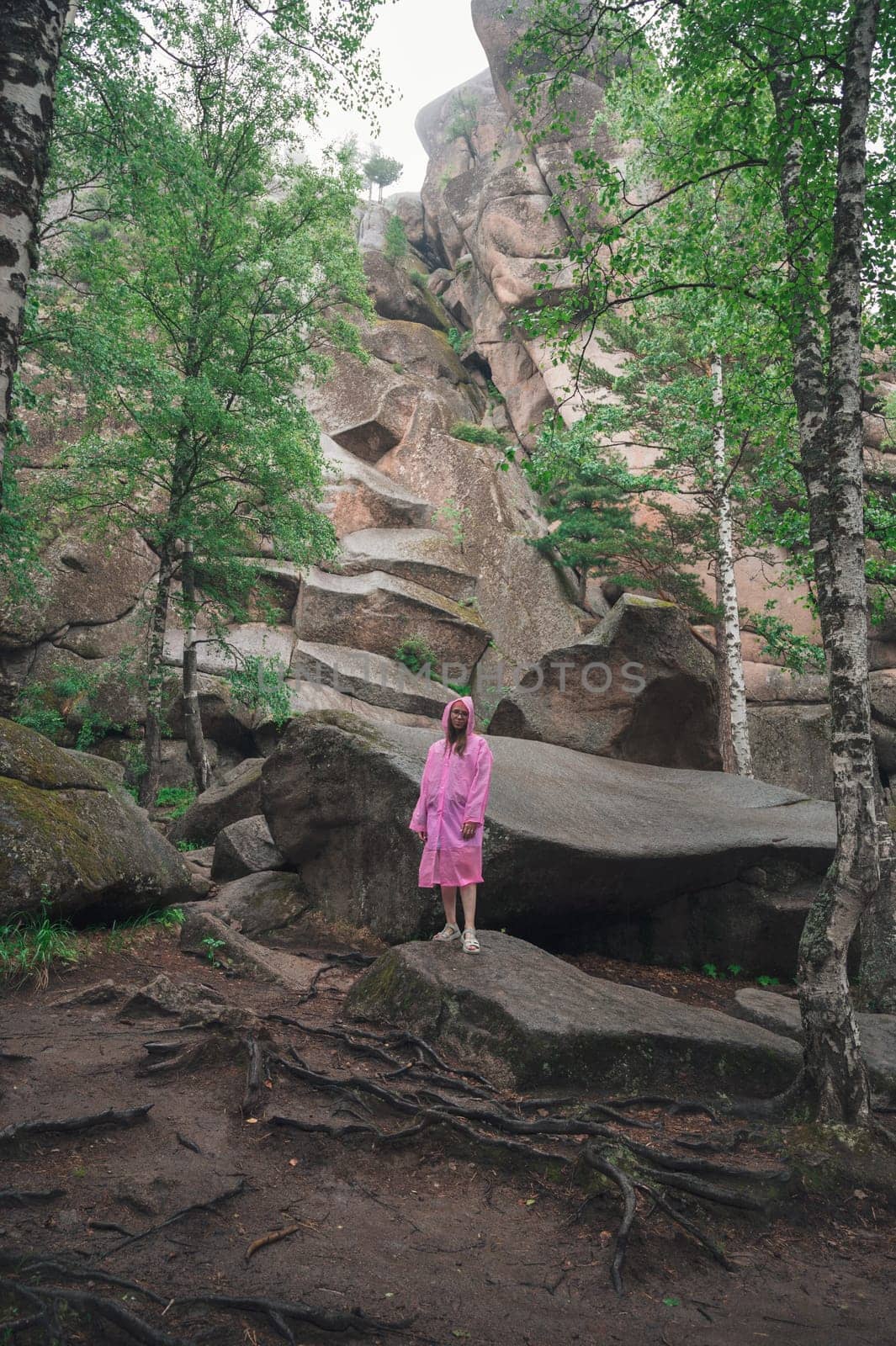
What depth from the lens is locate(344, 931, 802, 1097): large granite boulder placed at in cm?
505

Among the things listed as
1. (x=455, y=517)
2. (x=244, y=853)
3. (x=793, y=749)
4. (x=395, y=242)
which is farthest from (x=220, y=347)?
(x=395, y=242)

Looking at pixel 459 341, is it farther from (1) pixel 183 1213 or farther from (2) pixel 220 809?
(1) pixel 183 1213

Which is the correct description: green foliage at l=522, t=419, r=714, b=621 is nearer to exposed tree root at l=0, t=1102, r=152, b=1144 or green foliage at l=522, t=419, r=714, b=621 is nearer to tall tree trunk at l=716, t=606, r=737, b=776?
tall tree trunk at l=716, t=606, r=737, b=776

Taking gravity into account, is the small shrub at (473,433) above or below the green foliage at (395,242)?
below

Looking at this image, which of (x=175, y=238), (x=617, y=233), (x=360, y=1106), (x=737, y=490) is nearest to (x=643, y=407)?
(x=737, y=490)

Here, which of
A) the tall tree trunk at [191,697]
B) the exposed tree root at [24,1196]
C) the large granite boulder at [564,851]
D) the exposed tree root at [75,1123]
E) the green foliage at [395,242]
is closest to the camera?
the exposed tree root at [24,1196]

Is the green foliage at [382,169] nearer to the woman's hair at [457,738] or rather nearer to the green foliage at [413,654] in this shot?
the green foliage at [413,654]

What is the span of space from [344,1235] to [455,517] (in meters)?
25.8

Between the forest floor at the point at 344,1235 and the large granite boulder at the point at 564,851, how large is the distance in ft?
12.1

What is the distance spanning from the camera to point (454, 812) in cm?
707

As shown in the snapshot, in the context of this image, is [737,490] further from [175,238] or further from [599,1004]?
[599,1004]

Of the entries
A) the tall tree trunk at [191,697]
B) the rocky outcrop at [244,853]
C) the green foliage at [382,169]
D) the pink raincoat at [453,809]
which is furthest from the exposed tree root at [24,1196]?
the green foliage at [382,169]

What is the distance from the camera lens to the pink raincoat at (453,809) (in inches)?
271

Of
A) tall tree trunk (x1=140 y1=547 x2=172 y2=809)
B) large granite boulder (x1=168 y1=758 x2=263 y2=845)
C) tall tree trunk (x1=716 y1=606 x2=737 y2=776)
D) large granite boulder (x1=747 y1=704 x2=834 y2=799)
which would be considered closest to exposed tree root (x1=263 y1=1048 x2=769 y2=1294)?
large granite boulder (x1=168 y1=758 x2=263 y2=845)
